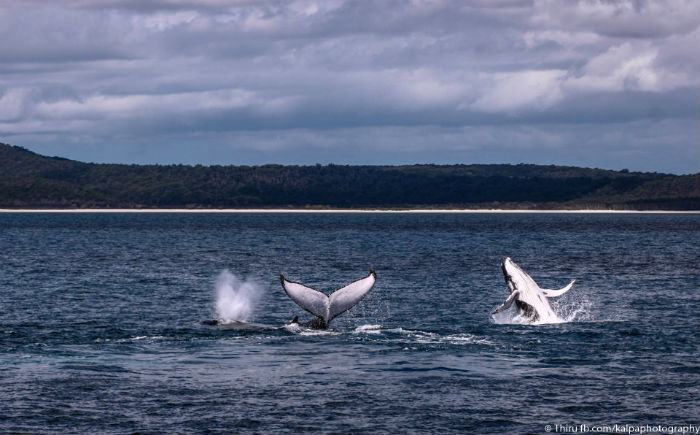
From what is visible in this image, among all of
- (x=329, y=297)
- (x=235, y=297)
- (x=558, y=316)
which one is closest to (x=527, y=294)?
(x=558, y=316)

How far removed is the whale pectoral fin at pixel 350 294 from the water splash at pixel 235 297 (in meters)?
8.70

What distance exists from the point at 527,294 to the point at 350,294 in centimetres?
952

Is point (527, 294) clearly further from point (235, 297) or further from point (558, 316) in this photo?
point (235, 297)

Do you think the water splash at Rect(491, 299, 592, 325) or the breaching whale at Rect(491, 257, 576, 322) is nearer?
the breaching whale at Rect(491, 257, 576, 322)

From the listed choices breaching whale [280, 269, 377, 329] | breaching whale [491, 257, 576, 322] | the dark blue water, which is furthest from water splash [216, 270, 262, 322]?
breaching whale [491, 257, 576, 322]

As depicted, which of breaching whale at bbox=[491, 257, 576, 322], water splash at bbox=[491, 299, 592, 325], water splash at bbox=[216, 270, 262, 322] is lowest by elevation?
water splash at bbox=[216, 270, 262, 322]

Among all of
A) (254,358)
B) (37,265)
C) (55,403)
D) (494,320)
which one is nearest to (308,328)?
(254,358)

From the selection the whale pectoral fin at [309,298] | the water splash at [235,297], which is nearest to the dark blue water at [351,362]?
the water splash at [235,297]

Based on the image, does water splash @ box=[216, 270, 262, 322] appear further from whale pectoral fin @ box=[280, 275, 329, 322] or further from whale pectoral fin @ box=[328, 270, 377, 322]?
whale pectoral fin @ box=[328, 270, 377, 322]

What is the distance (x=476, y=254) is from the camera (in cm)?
9575

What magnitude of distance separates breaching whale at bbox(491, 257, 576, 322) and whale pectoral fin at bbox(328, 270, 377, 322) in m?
5.47

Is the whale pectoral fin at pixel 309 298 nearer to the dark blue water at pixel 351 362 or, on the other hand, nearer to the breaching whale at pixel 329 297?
the breaching whale at pixel 329 297

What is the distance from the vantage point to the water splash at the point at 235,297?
43.0 metres

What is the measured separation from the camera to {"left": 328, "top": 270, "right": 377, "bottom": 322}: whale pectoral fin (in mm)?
27656
